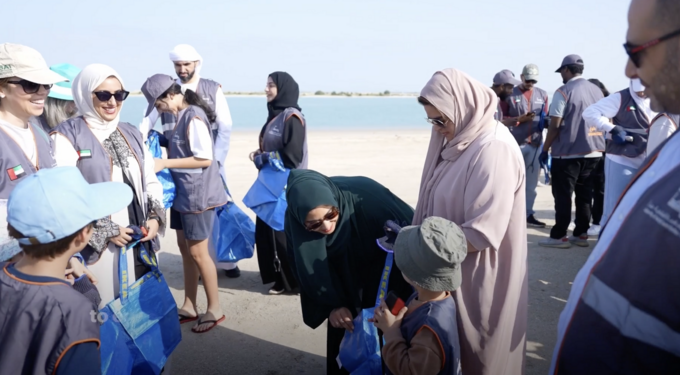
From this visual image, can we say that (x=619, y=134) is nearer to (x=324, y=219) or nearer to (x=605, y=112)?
(x=605, y=112)

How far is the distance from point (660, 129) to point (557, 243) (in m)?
2.48

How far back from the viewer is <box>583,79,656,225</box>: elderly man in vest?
5.04 meters

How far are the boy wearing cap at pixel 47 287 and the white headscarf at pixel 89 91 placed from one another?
1.18 m

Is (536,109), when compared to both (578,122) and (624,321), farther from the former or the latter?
(624,321)

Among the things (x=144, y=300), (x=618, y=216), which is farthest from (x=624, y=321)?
(x=144, y=300)

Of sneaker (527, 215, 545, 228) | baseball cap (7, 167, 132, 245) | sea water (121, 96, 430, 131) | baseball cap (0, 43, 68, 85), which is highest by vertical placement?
baseball cap (0, 43, 68, 85)

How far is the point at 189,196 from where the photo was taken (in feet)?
13.4

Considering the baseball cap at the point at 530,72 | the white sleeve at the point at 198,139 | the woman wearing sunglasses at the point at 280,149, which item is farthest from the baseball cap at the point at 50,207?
the baseball cap at the point at 530,72

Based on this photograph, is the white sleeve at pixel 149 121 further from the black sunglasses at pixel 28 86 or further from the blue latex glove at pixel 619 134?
the blue latex glove at pixel 619 134

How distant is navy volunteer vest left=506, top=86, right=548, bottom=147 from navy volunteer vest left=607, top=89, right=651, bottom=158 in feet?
6.77

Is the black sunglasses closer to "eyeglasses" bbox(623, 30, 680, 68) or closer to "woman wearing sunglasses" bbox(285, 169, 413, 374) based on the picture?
"woman wearing sunglasses" bbox(285, 169, 413, 374)

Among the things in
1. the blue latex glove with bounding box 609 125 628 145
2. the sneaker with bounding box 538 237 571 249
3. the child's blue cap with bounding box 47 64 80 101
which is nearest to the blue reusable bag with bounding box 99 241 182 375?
the child's blue cap with bounding box 47 64 80 101

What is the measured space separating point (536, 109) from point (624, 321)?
22.3 feet

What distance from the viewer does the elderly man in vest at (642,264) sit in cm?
128
